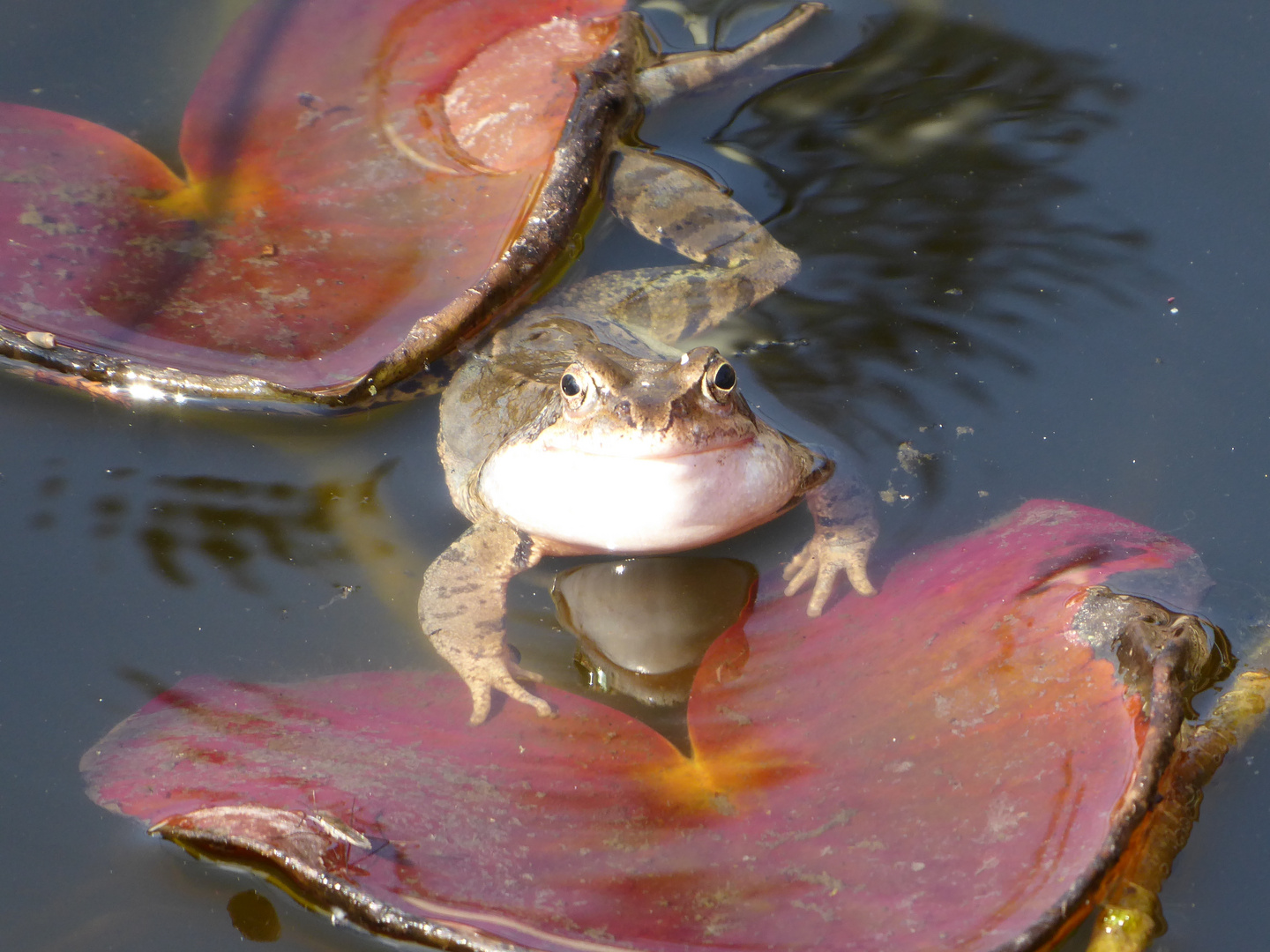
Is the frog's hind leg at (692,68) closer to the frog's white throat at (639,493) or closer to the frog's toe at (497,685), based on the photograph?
the frog's white throat at (639,493)

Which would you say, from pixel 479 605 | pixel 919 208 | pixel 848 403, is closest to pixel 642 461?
pixel 479 605

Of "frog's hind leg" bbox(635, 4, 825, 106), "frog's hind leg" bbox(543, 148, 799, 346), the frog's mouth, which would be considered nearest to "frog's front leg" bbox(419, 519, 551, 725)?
the frog's mouth

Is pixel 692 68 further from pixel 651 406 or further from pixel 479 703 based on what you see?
pixel 479 703

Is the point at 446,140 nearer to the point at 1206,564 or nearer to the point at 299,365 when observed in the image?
the point at 299,365

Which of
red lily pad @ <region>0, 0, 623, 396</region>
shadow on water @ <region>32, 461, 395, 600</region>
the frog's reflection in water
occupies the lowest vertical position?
the frog's reflection in water

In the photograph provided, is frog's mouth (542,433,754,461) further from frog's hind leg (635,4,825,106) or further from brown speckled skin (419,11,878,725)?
frog's hind leg (635,4,825,106)

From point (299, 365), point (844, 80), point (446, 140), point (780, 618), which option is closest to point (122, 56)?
point (446, 140)

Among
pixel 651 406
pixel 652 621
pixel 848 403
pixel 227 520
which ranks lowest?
pixel 652 621
